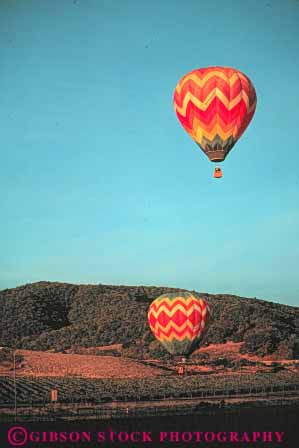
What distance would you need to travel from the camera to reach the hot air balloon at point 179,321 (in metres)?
54.7

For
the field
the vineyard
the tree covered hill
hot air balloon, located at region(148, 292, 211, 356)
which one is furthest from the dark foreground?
the tree covered hill

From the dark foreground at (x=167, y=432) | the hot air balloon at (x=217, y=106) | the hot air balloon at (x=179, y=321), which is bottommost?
the dark foreground at (x=167, y=432)

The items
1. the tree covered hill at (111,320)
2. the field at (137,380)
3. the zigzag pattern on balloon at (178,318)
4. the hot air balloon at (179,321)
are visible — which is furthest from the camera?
the tree covered hill at (111,320)

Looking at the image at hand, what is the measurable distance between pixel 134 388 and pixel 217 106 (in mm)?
28551

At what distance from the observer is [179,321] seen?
5516 centimetres

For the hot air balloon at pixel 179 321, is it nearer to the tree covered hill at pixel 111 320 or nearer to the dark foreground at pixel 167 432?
the dark foreground at pixel 167 432

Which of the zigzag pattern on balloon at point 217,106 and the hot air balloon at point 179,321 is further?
the hot air balloon at point 179,321

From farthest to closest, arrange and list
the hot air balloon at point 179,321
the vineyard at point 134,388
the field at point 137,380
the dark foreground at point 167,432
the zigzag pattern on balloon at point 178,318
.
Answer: the zigzag pattern on balloon at point 178,318 < the hot air balloon at point 179,321 < the vineyard at point 134,388 < the field at point 137,380 < the dark foreground at point 167,432

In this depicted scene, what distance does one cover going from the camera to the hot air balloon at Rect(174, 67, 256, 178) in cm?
3631

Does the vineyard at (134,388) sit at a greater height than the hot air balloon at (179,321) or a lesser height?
lesser

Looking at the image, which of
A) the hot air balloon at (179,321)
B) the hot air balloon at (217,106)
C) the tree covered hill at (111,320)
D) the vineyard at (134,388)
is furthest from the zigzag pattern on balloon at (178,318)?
the tree covered hill at (111,320)

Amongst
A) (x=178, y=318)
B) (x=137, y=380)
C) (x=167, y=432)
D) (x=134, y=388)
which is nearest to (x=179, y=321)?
(x=178, y=318)

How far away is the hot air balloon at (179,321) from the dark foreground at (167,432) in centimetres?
1544

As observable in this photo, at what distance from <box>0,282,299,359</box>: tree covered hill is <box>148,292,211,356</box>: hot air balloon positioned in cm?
3759
